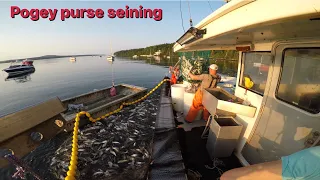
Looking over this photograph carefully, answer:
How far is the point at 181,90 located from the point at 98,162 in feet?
15.4

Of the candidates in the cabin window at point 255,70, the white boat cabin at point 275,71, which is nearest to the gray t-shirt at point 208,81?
the cabin window at point 255,70

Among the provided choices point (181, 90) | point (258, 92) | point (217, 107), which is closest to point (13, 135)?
point (217, 107)

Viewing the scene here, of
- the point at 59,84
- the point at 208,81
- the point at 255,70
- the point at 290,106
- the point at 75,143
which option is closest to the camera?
the point at 290,106

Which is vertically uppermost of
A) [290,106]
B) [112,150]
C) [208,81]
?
[208,81]

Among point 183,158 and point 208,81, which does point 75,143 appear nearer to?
point 183,158

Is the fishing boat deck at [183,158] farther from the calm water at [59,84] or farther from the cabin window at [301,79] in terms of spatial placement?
the calm water at [59,84]

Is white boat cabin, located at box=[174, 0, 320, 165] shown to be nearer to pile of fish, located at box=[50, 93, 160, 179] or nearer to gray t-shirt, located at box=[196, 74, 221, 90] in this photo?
gray t-shirt, located at box=[196, 74, 221, 90]

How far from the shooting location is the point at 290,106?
297cm

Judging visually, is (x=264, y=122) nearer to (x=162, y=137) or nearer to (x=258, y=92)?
(x=258, y=92)

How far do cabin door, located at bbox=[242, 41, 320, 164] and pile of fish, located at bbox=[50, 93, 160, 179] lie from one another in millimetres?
3046

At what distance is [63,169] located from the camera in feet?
17.1

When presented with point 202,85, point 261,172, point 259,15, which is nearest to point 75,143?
point 202,85

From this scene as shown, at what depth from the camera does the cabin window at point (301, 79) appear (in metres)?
2.56

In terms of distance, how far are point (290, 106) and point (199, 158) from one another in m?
2.69
